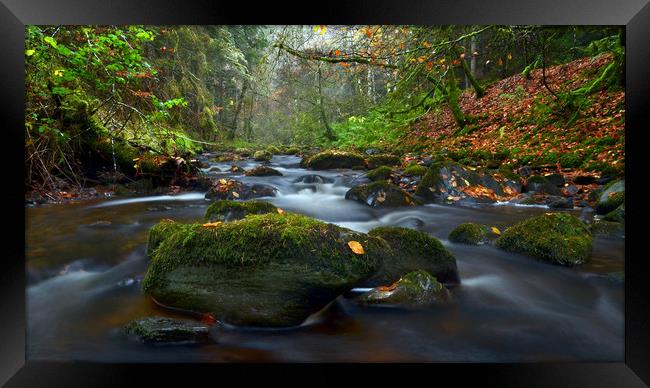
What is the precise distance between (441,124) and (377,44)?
17.7 ft

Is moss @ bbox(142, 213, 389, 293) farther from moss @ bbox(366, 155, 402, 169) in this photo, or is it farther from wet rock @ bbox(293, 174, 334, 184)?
moss @ bbox(366, 155, 402, 169)

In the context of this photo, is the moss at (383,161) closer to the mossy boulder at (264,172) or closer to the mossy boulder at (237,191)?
the mossy boulder at (264,172)

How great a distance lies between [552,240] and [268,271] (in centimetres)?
261

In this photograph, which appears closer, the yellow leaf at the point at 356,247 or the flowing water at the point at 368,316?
the flowing water at the point at 368,316

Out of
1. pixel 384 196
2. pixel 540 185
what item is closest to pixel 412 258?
pixel 384 196

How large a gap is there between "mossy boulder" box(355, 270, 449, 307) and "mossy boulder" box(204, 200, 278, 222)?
5.06 ft

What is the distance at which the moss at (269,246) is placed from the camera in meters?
2.26

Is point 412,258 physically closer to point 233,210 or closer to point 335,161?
point 233,210

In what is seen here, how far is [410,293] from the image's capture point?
101 inches

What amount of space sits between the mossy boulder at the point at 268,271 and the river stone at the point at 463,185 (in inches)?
155

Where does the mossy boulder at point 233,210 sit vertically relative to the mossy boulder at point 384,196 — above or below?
below

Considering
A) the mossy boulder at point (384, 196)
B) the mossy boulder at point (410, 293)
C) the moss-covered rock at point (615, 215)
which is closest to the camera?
the mossy boulder at point (410, 293)

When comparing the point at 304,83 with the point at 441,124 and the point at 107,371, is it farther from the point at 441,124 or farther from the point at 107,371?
the point at 107,371
